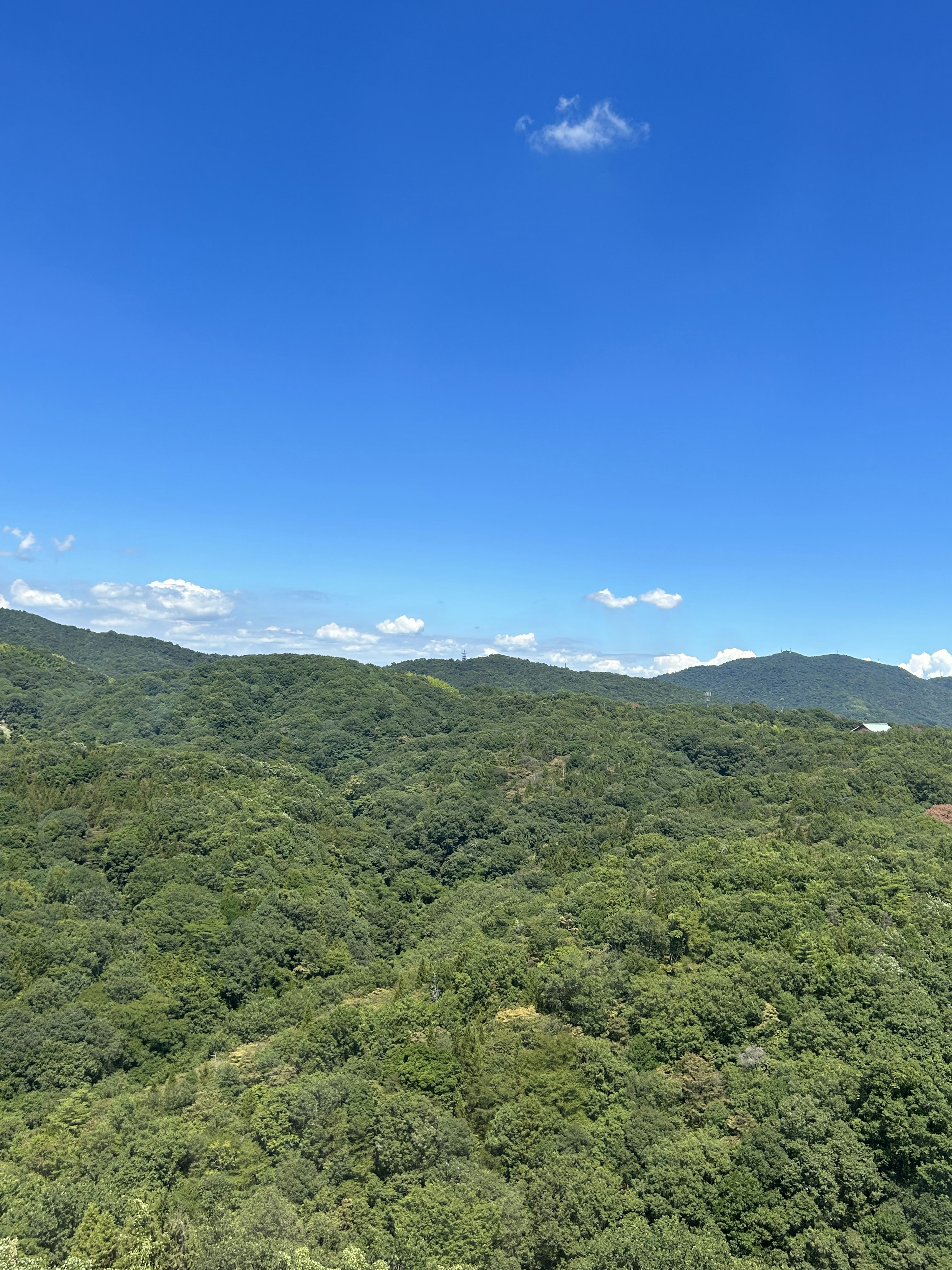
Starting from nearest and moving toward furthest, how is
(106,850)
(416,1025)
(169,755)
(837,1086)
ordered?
(837,1086) → (416,1025) → (106,850) → (169,755)

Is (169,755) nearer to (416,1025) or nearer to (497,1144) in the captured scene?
(416,1025)

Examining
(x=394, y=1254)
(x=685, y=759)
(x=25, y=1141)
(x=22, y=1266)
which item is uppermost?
(x=685, y=759)

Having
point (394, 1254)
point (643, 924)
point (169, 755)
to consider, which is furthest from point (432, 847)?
point (394, 1254)


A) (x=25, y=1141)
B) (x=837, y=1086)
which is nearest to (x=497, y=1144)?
(x=837, y=1086)

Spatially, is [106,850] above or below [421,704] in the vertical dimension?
below

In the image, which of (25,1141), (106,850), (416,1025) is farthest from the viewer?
(106,850)

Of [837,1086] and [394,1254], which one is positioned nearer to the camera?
[394,1254]
